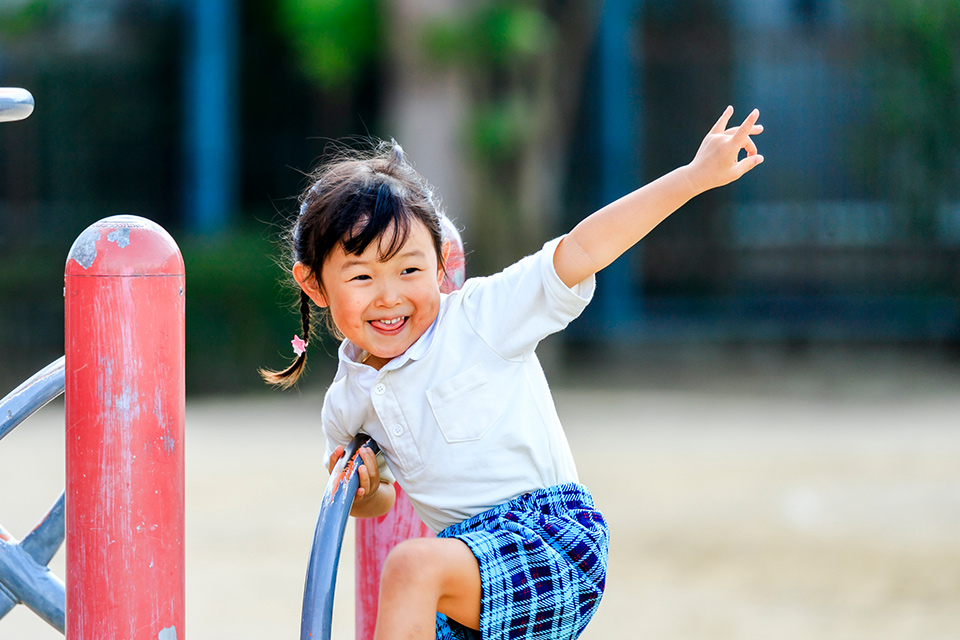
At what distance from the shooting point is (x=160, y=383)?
158 cm

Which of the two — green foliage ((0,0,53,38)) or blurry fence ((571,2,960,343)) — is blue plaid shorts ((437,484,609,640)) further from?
green foliage ((0,0,53,38))

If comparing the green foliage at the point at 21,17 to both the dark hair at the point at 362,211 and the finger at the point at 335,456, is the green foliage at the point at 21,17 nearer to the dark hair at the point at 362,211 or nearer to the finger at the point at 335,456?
the dark hair at the point at 362,211

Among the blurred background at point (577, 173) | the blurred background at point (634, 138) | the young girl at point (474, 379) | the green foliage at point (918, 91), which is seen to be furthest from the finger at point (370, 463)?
the green foliage at point (918, 91)

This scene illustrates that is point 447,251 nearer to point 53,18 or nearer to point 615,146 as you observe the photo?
point 615,146

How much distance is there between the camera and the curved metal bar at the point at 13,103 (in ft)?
5.50

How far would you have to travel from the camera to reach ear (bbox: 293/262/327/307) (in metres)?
1.84

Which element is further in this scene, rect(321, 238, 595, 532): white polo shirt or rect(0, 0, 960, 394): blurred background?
rect(0, 0, 960, 394): blurred background

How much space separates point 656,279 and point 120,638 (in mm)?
7861

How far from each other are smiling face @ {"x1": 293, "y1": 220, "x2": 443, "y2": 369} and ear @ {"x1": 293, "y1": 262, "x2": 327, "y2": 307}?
0.03 m

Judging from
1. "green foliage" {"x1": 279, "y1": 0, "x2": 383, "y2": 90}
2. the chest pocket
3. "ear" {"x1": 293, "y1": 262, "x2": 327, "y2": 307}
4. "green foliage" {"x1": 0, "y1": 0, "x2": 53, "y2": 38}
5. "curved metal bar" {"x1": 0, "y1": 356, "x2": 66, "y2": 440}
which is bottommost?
the chest pocket

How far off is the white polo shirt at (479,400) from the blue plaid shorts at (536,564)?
4 centimetres

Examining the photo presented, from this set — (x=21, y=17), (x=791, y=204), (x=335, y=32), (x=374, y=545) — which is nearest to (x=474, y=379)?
(x=374, y=545)

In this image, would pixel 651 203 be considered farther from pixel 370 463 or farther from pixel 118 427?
pixel 118 427

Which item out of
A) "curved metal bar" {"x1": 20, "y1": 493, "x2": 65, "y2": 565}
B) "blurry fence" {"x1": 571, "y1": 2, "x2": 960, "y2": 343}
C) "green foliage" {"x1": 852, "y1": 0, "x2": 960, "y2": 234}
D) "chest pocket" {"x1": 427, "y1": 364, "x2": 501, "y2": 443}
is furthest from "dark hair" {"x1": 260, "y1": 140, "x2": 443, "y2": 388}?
"green foliage" {"x1": 852, "y1": 0, "x2": 960, "y2": 234}
